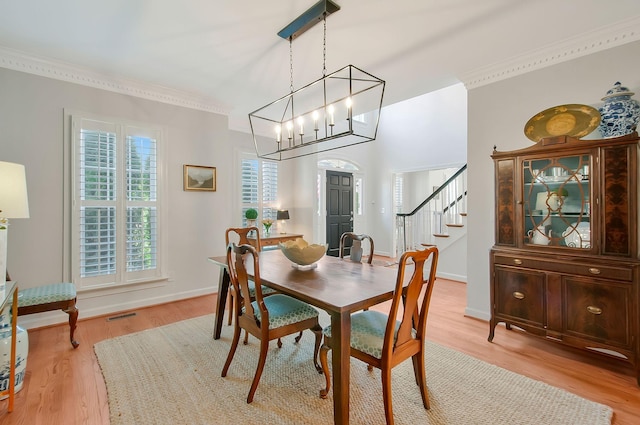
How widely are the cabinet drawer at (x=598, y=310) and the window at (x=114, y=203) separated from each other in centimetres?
427

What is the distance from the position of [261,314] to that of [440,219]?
15.5 feet

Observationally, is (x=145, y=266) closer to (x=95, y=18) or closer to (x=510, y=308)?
(x=95, y=18)

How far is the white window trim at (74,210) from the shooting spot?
3148 millimetres

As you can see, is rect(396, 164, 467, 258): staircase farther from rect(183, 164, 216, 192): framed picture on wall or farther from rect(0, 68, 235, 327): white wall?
rect(183, 164, 216, 192): framed picture on wall

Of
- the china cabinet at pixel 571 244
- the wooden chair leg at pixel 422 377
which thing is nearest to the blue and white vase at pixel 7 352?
the wooden chair leg at pixel 422 377

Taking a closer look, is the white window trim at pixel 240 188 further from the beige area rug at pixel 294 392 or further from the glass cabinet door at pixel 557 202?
the glass cabinet door at pixel 557 202

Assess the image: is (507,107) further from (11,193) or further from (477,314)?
(11,193)

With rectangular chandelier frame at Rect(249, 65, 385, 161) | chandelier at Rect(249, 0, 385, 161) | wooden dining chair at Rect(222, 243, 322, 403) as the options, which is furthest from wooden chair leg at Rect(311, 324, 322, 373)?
rectangular chandelier frame at Rect(249, 65, 385, 161)

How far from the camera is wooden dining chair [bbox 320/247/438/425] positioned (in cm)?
158

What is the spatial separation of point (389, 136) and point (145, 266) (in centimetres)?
562

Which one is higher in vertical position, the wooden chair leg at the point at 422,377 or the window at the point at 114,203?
the window at the point at 114,203

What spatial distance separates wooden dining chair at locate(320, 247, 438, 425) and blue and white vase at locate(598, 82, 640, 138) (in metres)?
1.91

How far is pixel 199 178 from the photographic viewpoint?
13.5 ft

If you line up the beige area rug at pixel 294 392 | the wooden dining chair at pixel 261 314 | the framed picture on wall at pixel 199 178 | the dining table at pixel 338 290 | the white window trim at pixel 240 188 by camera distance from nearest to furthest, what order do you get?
1. the dining table at pixel 338 290
2. the beige area rug at pixel 294 392
3. the wooden dining chair at pixel 261 314
4. the framed picture on wall at pixel 199 178
5. the white window trim at pixel 240 188
